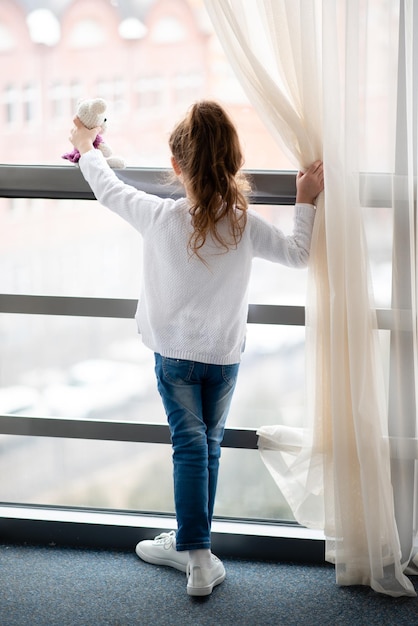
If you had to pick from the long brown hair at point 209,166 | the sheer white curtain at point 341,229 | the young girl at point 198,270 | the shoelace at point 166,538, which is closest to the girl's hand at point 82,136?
the young girl at point 198,270

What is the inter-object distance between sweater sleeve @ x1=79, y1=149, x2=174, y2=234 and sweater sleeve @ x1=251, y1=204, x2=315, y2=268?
24 cm

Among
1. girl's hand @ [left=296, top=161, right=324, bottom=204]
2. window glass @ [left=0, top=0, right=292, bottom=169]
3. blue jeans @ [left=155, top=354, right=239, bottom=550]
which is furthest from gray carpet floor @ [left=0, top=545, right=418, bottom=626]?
window glass @ [left=0, top=0, right=292, bottom=169]

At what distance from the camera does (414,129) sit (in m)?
1.95

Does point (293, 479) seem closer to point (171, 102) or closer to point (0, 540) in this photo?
point (0, 540)

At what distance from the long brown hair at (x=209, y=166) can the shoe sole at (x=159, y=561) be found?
0.88 m

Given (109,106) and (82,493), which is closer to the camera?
(109,106)

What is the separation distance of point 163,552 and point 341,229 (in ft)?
3.38

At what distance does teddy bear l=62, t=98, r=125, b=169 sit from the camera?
2.08 m

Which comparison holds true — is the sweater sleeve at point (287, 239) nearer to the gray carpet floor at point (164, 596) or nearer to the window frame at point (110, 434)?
the window frame at point (110, 434)

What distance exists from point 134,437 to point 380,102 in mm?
1158

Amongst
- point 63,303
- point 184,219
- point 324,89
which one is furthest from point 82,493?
point 324,89

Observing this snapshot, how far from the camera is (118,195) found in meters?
2.05

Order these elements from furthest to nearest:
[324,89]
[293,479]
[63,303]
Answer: [63,303]
[293,479]
[324,89]

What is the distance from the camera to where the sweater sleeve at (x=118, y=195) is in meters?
2.03
